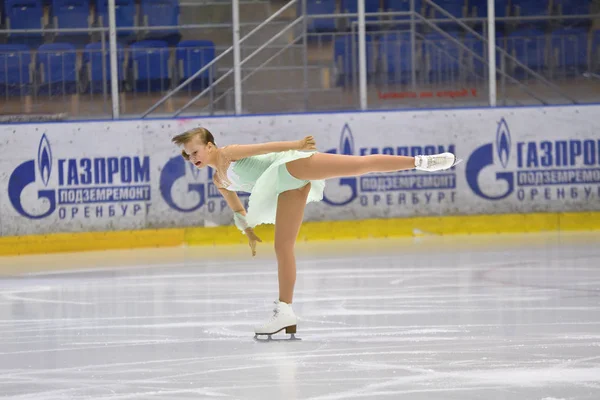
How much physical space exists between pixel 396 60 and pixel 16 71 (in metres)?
5.32

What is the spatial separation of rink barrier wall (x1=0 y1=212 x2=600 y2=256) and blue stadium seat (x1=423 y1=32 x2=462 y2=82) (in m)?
2.21

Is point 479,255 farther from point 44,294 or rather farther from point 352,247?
point 44,294

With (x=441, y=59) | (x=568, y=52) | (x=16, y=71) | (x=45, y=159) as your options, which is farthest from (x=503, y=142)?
(x=16, y=71)

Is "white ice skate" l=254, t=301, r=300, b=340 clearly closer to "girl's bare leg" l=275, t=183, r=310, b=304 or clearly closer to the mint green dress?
"girl's bare leg" l=275, t=183, r=310, b=304

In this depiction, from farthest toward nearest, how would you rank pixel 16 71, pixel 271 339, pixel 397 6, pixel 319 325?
pixel 397 6 → pixel 16 71 → pixel 319 325 → pixel 271 339

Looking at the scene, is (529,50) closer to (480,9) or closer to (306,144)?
(480,9)

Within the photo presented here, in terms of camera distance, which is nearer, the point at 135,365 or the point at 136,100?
the point at 135,365

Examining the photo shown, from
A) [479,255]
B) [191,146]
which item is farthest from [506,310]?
[479,255]

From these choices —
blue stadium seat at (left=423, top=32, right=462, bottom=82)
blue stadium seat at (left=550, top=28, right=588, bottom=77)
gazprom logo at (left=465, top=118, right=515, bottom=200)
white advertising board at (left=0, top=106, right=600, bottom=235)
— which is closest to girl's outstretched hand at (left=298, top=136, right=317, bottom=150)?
white advertising board at (left=0, top=106, right=600, bottom=235)

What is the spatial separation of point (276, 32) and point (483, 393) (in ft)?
42.7

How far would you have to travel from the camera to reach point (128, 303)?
977cm

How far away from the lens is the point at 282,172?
7.33 m

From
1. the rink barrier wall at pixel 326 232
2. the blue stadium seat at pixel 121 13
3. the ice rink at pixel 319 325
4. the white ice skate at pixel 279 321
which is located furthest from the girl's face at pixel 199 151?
the blue stadium seat at pixel 121 13

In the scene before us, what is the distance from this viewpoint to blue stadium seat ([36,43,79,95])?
15.7 m
